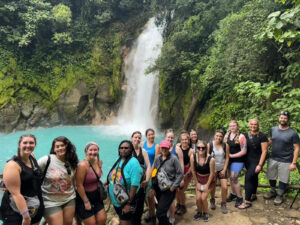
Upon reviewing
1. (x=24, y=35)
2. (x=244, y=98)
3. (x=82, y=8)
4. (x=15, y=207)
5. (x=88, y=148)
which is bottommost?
(x=15, y=207)

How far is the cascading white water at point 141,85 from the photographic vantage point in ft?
50.6

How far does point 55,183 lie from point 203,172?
217 cm

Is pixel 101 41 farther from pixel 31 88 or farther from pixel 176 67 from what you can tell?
pixel 176 67

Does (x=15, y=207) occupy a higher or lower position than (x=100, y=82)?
lower

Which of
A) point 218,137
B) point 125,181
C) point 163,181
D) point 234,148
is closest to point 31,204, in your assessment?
point 125,181

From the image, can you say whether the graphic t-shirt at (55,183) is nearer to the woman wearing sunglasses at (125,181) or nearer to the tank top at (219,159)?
the woman wearing sunglasses at (125,181)

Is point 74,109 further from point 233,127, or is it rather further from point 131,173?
point 131,173

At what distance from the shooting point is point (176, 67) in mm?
11414

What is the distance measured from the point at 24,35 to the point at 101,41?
5466mm

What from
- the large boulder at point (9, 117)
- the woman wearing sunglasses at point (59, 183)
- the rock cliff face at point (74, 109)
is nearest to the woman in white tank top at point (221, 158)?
the woman wearing sunglasses at point (59, 183)

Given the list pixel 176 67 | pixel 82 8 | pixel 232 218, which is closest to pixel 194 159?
pixel 232 218

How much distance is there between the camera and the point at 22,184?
91.0 inches

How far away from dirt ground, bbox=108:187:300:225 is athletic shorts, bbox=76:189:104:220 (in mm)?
1046

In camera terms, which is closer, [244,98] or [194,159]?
[194,159]
